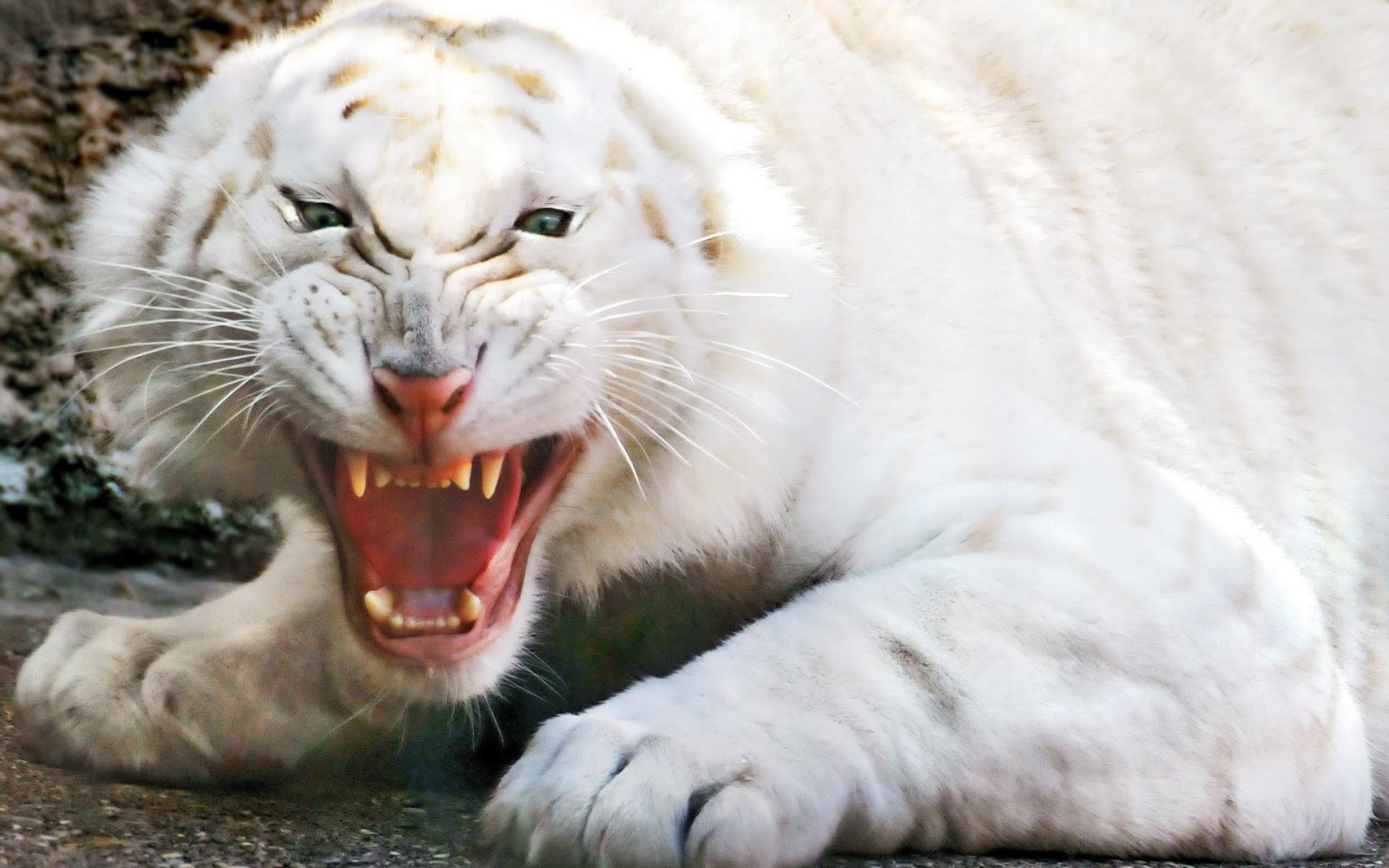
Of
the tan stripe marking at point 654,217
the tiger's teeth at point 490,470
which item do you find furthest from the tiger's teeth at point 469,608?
the tan stripe marking at point 654,217

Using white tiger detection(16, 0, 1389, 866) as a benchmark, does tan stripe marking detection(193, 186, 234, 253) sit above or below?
above

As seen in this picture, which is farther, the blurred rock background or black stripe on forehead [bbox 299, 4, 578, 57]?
the blurred rock background

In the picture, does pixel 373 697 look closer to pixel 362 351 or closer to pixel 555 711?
pixel 555 711

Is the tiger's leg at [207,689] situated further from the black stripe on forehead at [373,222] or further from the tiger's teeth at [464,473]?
the black stripe on forehead at [373,222]

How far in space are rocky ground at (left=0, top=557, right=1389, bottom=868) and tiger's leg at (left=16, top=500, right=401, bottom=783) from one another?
0.12ft

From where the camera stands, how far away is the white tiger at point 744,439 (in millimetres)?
1533

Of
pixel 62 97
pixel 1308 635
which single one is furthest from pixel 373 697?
pixel 62 97

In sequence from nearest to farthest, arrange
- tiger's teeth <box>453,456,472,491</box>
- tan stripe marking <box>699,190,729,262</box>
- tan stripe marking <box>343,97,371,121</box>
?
tiger's teeth <box>453,456,472,491</box>, tan stripe marking <box>343,97,371,121</box>, tan stripe marking <box>699,190,729,262</box>

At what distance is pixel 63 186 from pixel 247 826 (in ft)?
5.71

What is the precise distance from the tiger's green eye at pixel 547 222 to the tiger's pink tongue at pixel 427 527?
0.23 meters

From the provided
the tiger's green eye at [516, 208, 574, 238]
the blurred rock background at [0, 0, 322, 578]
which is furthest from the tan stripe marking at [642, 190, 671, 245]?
the blurred rock background at [0, 0, 322, 578]

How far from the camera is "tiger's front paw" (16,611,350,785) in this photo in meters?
1.75

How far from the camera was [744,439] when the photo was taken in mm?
1817

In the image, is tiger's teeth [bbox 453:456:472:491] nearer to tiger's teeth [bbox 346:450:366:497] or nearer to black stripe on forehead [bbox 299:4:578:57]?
tiger's teeth [bbox 346:450:366:497]
